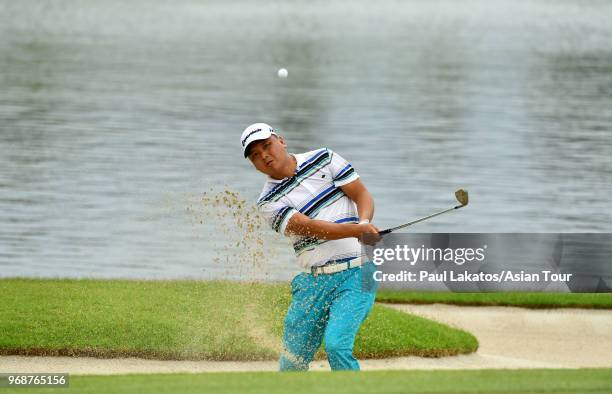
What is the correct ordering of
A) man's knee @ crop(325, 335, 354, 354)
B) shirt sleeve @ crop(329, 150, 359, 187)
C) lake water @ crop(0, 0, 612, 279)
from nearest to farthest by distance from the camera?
man's knee @ crop(325, 335, 354, 354)
shirt sleeve @ crop(329, 150, 359, 187)
lake water @ crop(0, 0, 612, 279)

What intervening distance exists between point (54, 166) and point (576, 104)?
1952 cm

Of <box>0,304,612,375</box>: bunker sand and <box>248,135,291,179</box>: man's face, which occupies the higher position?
<box>248,135,291,179</box>: man's face

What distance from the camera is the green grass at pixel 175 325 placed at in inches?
439

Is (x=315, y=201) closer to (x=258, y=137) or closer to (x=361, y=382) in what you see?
(x=258, y=137)

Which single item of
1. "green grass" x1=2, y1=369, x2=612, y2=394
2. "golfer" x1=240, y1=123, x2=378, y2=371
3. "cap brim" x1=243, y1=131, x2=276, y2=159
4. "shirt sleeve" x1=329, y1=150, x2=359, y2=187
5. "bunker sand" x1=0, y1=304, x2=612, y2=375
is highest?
"cap brim" x1=243, y1=131, x2=276, y2=159

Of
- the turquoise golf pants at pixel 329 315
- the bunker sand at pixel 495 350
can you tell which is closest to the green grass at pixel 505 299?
the bunker sand at pixel 495 350

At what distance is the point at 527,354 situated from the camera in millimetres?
12086

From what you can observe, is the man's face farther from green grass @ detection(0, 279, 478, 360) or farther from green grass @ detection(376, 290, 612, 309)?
green grass @ detection(376, 290, 612, 309)

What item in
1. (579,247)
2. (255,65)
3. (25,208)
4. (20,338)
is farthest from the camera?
(255,65)

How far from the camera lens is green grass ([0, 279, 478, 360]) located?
11.1 metres

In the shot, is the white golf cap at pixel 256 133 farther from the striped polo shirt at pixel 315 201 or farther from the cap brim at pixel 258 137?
the striped polo shirt at pixel 315 201

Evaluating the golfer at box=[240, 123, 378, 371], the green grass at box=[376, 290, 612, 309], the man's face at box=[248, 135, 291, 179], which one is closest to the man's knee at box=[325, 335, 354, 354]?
the golfer at box=[240, 123, 378, 371]

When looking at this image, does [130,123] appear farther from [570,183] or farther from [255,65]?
[255,65]

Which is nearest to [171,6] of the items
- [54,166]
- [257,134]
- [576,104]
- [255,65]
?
[255,65]
